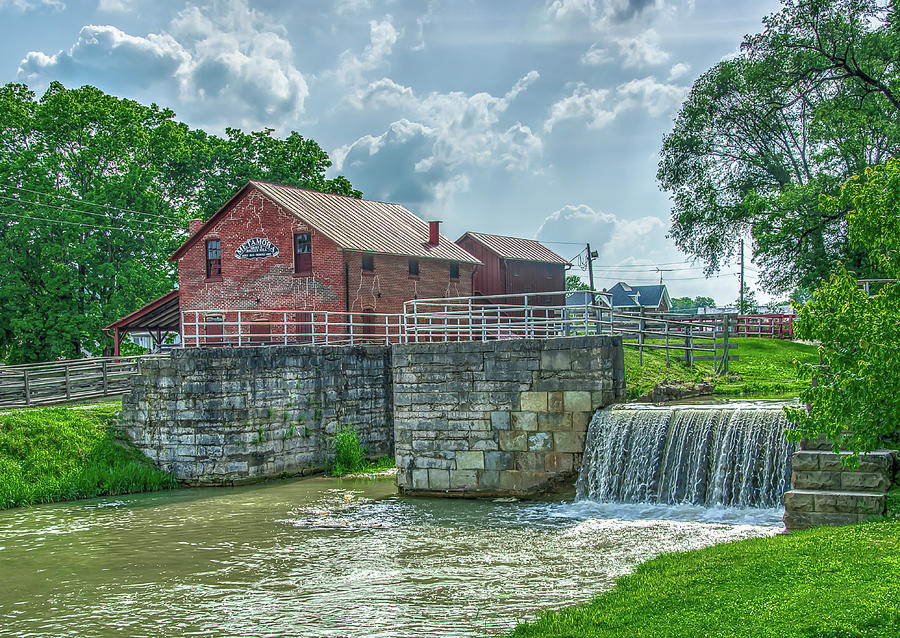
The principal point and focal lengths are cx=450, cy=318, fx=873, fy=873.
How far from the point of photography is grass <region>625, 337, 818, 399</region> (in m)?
20.7

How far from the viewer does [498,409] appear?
56.7ft

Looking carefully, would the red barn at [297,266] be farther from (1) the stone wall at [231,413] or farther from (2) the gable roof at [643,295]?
(2) the gable roof at [643,295]

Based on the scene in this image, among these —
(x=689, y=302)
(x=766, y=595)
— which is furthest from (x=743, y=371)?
(x=689, y=302)

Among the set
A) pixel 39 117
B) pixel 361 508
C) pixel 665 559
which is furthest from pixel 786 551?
pixel 39 117

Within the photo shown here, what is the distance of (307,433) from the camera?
72.8ft

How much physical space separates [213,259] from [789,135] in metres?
24.5

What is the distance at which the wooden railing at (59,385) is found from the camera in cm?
2267

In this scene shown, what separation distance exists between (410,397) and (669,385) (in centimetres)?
582

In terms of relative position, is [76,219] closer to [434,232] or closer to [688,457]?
[434,232]

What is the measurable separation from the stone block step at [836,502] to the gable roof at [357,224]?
72.1ft

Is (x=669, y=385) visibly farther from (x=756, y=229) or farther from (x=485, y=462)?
(x=756, y=229)

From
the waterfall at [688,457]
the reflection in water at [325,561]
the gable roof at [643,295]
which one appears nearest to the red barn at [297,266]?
the reflection in water at [325,561]

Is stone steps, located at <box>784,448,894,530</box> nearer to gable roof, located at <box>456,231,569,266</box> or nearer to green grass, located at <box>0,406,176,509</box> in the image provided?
green grass, located at <box>0,406,176,509</box>

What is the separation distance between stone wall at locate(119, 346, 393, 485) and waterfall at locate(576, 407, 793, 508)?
8.52 metres
